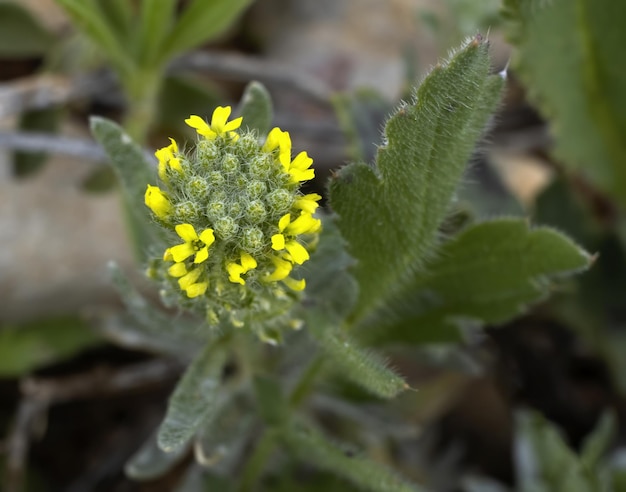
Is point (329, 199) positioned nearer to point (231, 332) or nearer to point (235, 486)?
point (231, 332)

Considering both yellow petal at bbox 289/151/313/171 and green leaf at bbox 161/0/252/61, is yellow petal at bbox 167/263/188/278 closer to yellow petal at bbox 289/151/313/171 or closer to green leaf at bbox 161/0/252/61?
yellow petal at bbox 289/151/313/171

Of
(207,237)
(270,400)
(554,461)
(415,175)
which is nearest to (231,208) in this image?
(207,237)

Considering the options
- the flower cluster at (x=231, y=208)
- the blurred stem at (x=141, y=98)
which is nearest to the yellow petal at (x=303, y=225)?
the flower cluster at (x=231, y=208)

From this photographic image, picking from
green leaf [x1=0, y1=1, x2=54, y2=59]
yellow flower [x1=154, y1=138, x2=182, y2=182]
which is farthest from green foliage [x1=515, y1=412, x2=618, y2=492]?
green leaf [x1=0, y1=1, x2=54, y2=59]

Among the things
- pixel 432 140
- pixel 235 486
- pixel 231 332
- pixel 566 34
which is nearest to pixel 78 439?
pixel 235 486

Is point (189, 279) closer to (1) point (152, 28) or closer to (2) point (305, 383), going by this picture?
(2) point (305, 383)

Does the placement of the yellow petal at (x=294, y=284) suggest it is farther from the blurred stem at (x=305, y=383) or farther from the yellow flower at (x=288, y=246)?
the blurred stem at (x=305, y=383)

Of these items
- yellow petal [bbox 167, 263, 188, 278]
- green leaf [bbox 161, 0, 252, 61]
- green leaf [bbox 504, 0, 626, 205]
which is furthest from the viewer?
green leaf [bbox 504, 0, 626, 205]
